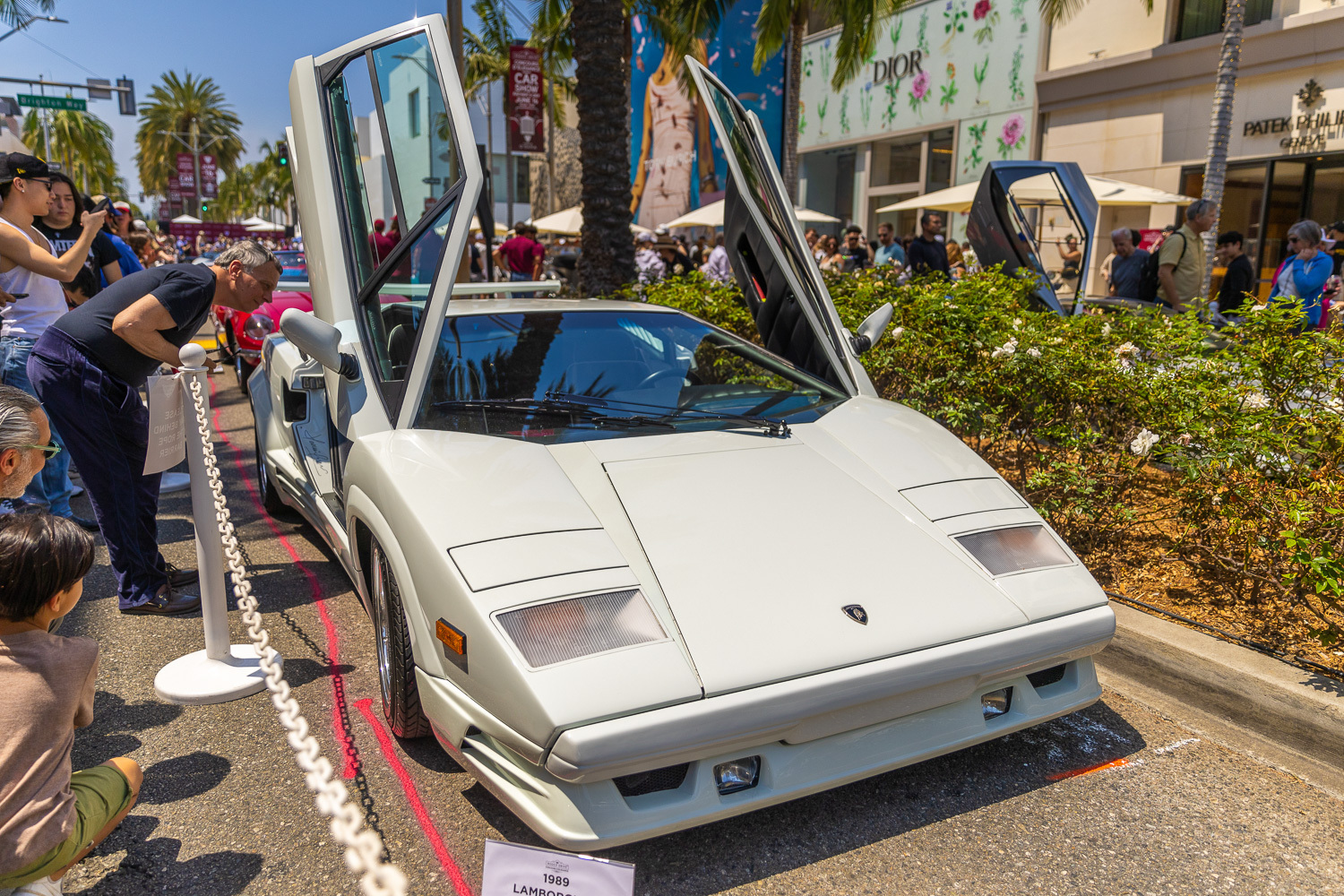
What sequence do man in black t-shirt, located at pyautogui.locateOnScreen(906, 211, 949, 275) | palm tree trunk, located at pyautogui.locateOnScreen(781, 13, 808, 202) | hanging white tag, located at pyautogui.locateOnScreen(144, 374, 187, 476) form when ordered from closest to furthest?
hanging white tag, located at pyautogui.locateOnScreen(144, 374, 187, 476) < man in black t-shirt, located at pyautogui.locateOnScreen(906, 211, 949, 275) < palm tree trunk, located at pyautogui.locateOnScreen(781, 13, 808, 202)

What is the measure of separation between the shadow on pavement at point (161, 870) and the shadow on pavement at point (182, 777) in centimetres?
16

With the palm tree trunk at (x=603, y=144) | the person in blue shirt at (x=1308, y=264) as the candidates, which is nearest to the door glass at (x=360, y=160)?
the palm tree trunk at (x=603, y=144)

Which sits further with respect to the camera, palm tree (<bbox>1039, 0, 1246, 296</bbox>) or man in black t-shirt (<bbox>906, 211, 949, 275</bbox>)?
palm tree (<bbox>1039, 0, 1246, 296</bbox>)

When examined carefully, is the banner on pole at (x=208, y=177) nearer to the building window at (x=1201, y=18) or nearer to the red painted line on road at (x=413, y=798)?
the building window at (x=1201, y=18)

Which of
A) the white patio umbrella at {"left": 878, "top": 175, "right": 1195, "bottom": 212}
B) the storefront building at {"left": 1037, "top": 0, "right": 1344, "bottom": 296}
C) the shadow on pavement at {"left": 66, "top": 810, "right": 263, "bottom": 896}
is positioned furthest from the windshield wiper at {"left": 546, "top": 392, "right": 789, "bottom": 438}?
the storefront building at {"left": 1037, "top": 0, "right": 1344, "bottom": 296}

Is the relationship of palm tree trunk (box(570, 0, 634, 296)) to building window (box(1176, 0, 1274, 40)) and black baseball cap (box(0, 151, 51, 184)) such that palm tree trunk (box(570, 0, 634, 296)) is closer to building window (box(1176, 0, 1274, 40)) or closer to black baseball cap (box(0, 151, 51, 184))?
black baseball cap (box(0, 151, 51, 184))

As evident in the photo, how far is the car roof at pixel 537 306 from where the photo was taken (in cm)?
363

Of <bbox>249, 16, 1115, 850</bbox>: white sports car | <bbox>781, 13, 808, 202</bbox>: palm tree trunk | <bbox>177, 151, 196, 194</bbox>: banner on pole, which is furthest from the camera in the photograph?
<bbox>177, 151, 196, 194</bbox>: banner on pole

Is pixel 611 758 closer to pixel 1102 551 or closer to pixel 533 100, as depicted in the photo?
pixel 1102 551

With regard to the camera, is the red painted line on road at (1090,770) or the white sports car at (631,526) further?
the red painted line on road at (1090,770)

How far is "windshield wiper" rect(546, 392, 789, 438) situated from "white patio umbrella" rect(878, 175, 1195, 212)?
10.1m

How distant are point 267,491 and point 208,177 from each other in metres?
52.7

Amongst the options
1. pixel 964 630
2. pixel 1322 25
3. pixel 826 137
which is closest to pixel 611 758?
pixel 964 630

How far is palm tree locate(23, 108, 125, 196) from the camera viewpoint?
168 feet
